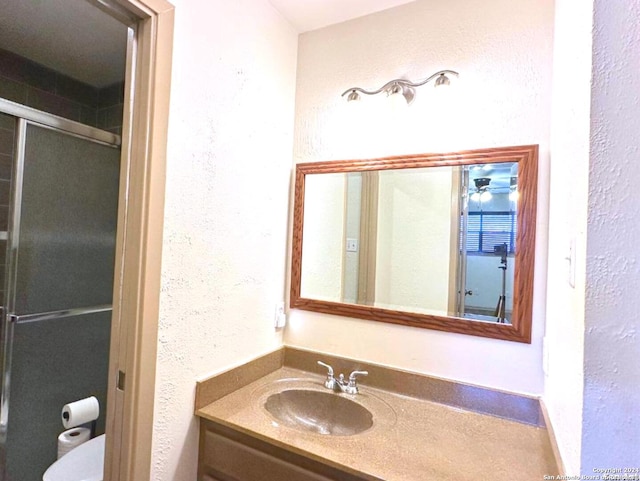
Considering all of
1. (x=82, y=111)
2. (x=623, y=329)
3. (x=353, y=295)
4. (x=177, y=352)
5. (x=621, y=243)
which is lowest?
(x=177, y=352)

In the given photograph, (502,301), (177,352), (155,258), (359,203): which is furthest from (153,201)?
(502,301)

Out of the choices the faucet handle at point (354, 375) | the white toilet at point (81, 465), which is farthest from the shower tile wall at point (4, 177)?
the faucet handle at point (354, 375)

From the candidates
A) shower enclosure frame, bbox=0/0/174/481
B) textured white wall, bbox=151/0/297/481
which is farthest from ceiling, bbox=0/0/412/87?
shower enclosure frame, bbox=0/0/174/481

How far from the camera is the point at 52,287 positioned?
5.72 ft

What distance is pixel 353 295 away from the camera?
1500 mm

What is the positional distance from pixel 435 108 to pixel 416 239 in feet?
1.79

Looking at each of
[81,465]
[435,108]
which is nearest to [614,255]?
[435,108]

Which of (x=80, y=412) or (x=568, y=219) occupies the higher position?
(x=568, y=219)

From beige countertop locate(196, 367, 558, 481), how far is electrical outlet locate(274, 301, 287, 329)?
0.34 metres

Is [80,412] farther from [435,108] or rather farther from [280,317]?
[435,108]

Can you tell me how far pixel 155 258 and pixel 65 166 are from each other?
1.26 m

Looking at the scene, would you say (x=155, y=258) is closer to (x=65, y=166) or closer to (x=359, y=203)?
(x=359, y=203)

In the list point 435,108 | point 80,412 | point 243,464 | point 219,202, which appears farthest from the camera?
point 80,412

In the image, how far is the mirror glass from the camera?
48.5 inches
